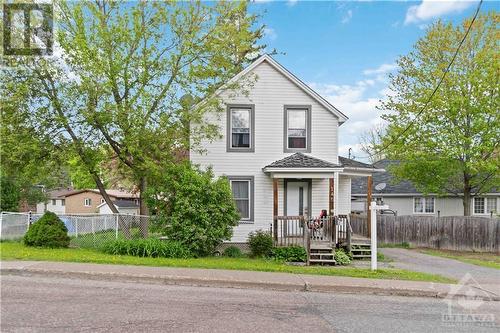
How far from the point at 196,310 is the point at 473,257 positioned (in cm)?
1617

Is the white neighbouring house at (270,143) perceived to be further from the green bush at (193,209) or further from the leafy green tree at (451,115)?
the leafy green tree at (451,115)

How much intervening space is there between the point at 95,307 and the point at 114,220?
949cm

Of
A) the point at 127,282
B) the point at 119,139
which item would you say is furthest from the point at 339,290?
the point at 119,139

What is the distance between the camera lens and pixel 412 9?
14125mm

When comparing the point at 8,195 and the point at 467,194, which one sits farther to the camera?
the point at 8,195

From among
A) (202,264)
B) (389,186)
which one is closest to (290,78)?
(202,264)

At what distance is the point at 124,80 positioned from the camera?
1480 centimetres

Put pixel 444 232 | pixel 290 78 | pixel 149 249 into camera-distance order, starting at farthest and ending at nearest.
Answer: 1. pixel 444 232
2. pixel 290 78
3. pixel 149 249

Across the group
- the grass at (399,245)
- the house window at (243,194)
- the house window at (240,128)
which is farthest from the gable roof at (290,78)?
the grass at (399,245)

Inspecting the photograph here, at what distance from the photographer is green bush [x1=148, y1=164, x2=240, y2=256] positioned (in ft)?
45.4

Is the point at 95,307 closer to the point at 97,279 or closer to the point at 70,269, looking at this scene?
the point at 97,279

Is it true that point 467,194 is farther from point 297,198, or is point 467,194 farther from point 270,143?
point 270,143

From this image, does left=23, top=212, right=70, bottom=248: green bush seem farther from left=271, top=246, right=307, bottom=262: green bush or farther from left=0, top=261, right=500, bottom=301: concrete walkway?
left=271, top=246, right=307, bottom=262: green bush

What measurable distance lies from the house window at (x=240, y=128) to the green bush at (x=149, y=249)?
475 centimetres
